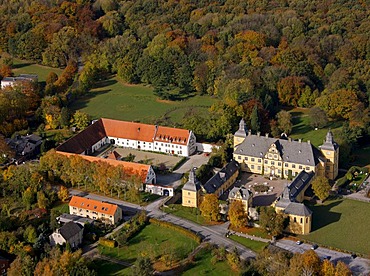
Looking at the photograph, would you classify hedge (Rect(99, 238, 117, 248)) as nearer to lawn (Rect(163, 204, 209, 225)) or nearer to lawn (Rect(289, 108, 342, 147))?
lawn (Rect(163, 204, 209, 225))

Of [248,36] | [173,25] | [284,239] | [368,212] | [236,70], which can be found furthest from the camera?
[173,25]

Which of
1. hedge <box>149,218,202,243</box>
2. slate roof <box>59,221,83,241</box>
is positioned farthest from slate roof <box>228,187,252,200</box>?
slate roof <box>59,221,83,241</box>

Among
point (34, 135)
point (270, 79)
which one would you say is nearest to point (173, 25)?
point (270, 79)

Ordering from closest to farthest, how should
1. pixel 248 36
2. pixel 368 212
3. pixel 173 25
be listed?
pixel 368 212 → pixel 248 36 → pixel 173 25

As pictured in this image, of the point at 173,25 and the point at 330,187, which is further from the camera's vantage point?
the point at 173,25

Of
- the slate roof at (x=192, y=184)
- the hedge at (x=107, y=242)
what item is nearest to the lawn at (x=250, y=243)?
the slate roof at (x=192, y=184)

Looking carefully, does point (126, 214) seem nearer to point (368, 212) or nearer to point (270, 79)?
point (368, 212)
